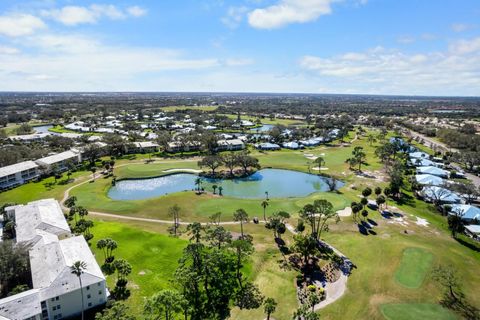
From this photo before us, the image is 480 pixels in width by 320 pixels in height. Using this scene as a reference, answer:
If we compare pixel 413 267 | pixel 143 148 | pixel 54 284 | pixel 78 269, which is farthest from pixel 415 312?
pixel 143 148

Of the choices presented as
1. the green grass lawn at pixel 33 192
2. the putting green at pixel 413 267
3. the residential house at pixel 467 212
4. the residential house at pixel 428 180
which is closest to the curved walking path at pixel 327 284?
the green grass lawn at pixel 33 192

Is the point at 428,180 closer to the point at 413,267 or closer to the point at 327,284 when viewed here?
the point at 413,267

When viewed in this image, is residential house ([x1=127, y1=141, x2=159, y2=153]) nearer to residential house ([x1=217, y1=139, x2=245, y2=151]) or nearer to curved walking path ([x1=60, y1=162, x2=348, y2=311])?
residential house ([x1=217, y1=139, x2=245, y2=151])

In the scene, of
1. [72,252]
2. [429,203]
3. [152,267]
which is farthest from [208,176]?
[429,203]

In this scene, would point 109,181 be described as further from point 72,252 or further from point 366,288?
point 366,288

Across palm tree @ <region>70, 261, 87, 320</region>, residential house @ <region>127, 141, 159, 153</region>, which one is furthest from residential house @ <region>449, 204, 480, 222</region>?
residential house @ <region>127, 141, 159, 153</region>

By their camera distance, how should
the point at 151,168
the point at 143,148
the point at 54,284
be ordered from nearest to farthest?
1. the point at 54,284
2. the point at 151,168
3. the point at 143,148

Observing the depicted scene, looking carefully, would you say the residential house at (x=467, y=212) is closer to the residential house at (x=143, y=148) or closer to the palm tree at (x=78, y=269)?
the palm tree at (x=78, y=269)
